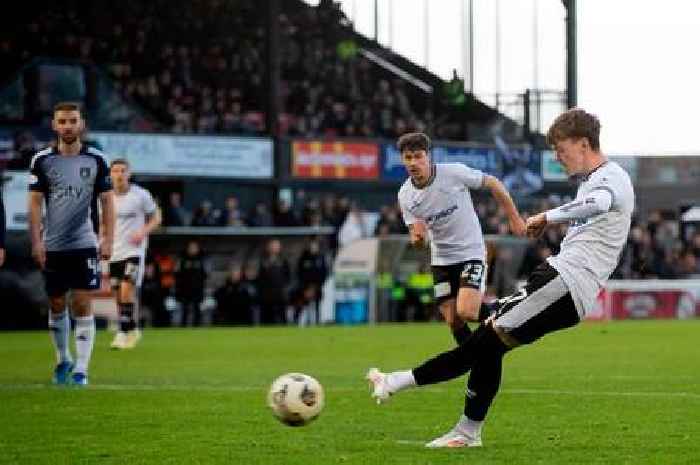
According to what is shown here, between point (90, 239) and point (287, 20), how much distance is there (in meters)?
35.4

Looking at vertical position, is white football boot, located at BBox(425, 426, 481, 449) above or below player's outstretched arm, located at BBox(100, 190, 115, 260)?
below

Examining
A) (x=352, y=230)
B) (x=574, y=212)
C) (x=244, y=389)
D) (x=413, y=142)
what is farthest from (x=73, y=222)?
(x=352, y=230)

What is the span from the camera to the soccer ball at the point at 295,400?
1001cm

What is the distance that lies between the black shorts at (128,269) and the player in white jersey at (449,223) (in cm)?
713

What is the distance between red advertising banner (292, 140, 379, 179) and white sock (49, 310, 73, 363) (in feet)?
88.7

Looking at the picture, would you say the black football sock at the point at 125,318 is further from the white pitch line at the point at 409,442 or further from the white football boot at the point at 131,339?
the white pitch line at the point at 409,442

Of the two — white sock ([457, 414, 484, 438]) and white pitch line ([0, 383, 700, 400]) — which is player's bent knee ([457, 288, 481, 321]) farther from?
white sock ([457, 414, 484, 438])

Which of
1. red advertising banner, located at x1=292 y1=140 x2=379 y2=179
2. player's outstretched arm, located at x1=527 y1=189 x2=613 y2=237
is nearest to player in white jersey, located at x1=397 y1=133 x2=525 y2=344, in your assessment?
player's outstretched arm, located at x1=527 y1=189 x2=613 y2=237

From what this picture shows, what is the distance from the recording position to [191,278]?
3578 centimetres

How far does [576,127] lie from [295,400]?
7.40 feet

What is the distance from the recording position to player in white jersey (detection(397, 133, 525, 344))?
1562 cm

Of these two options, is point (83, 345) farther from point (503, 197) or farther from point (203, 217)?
point (203, 217)

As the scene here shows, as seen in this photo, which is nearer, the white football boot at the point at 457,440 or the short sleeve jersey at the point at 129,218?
the white football boot at the point at 457,440

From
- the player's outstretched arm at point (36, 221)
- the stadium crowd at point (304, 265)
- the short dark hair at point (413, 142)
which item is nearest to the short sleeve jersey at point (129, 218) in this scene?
the player's outstretched arm at point (36, 221)
